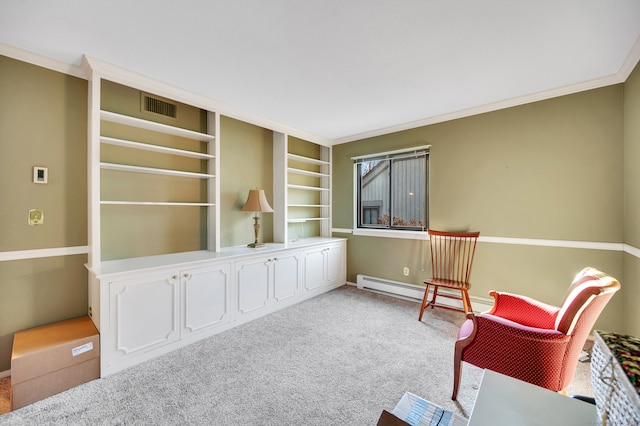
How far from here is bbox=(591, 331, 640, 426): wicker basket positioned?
18.3 inches

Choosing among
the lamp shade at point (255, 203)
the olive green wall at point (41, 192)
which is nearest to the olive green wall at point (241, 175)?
the lamp shade at point (255, 203)

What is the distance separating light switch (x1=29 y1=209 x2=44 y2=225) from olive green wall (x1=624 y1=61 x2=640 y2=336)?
4.75 m

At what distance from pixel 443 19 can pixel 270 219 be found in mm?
3022

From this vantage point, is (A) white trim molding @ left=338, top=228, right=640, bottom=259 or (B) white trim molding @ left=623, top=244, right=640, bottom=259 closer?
(B) white trim molding @ left=623, top=244, right=640, bottom=259

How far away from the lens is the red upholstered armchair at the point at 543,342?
4.88 feet

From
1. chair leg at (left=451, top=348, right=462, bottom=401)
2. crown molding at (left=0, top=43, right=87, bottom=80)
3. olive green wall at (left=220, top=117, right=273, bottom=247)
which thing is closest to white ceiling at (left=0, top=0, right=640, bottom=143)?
crown molding at (left=0, top=43, right=87, bottom=80)

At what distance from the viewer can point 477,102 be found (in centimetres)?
300

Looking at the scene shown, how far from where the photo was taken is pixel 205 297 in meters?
2.62

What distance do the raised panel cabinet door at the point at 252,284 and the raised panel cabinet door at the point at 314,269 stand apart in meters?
0.69

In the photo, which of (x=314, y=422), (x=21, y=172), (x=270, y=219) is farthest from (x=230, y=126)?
(x=314, y=422)

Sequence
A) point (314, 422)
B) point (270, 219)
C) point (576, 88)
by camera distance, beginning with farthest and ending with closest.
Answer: point (270, 219) < point (576, 88) < point (314, 422)

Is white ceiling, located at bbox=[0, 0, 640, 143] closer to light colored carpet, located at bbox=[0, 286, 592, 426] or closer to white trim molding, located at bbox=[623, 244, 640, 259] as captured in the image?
white trim molding, located at bbox=[623, 244, 640, 259]

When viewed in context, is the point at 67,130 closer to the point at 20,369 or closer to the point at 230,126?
the point at 230,126

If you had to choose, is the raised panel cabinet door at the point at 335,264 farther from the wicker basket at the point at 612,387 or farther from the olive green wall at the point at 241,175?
the wicker basket at the point at 612,387
